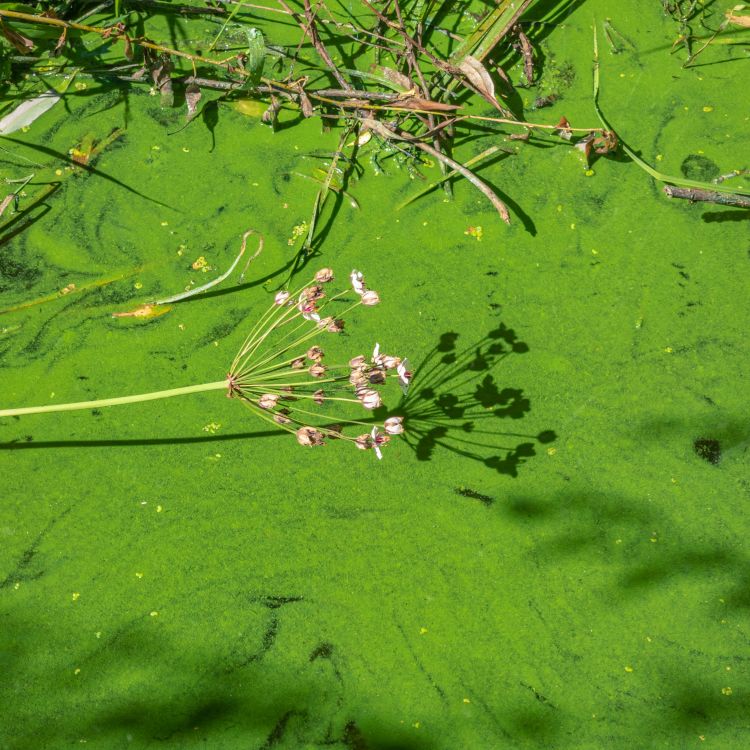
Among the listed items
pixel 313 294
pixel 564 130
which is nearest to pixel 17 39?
pixel 313 294

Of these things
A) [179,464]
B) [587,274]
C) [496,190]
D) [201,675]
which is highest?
[496,190]

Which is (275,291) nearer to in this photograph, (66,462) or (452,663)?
(66,462)

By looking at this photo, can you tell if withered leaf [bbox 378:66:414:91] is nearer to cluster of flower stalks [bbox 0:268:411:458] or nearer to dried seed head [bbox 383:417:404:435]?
cluster of flower stalks [bbox 0:268:411:458]

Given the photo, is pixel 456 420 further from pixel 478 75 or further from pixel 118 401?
pixel 478 75

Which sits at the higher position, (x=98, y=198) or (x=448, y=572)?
(x=98, y=198)

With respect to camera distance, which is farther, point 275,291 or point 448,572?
point 275,291

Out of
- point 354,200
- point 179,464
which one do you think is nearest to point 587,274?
point 354,200

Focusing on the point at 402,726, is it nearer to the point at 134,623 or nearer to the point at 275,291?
the point at 134,623
